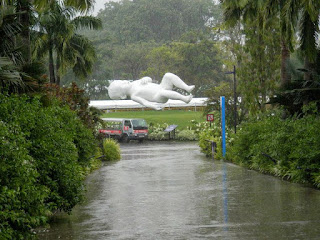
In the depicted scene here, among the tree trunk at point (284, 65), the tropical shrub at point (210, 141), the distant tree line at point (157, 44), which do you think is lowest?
the tropical shrub at point (210, 141)

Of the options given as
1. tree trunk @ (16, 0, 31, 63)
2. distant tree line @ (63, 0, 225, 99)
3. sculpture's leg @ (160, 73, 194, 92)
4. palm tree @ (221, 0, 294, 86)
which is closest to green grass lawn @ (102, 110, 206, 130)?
sculpture's leg @ (160, 73, 194, 92)

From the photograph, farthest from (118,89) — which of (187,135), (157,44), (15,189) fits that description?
(157,44)

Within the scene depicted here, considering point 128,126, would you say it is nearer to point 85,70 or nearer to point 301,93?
point 85,70

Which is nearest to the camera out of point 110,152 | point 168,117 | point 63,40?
point 110,152

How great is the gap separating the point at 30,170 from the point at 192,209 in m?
4.80

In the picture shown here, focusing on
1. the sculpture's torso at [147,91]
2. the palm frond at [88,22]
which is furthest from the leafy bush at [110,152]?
the sculpture's torso at [147,91]

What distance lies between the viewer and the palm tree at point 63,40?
89.1 feet

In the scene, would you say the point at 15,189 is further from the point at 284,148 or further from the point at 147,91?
the point at 147,91

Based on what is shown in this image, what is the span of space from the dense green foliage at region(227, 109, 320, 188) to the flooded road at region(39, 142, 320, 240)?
0.49 m

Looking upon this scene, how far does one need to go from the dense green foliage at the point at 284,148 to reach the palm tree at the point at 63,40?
958 cm

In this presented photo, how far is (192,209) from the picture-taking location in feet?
40.1

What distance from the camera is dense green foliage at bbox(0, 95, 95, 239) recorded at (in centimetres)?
767

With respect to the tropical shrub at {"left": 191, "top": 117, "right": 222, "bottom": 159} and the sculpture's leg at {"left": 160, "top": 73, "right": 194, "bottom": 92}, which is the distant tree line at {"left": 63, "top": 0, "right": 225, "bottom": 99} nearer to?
the sculpture's leg at {"left": 160, "top": 73, "right": 194, "bottom": 92}

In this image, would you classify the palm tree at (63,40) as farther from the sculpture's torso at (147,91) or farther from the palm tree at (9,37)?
the sculpture's torso at (147,91)
